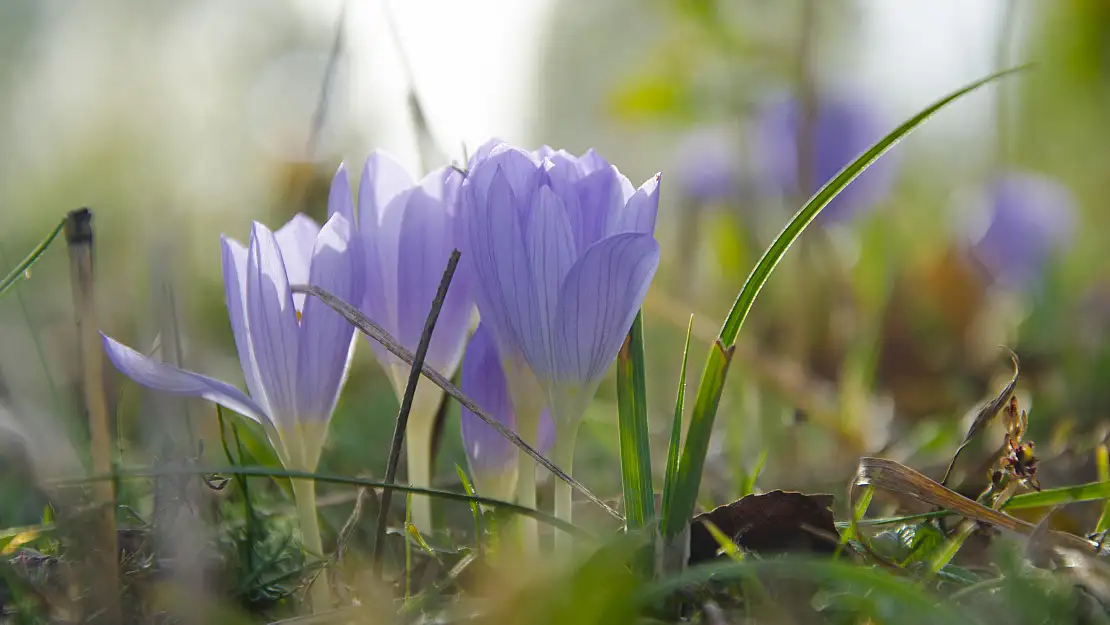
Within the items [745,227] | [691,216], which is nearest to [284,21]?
[691,216]

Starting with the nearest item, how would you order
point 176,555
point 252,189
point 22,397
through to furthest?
point 176,555, point 22,397, point 252,189

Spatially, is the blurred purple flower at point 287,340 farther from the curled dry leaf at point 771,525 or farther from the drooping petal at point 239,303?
the curled dry leaf at point 771,525

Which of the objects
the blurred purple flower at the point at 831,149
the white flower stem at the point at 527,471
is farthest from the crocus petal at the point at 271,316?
the blurred purple flower at the point at 831,149

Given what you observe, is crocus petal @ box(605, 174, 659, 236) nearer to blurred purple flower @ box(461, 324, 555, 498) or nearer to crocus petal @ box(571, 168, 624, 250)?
crocus petal @ box(571, 168, 624, 250)

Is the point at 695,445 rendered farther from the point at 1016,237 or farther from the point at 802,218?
the point at 1016,237

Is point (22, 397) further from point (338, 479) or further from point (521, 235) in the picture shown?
point (521, 235)

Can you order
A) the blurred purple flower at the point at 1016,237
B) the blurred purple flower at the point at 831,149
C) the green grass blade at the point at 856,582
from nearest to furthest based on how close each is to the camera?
the green grass blade at the point at 856,582 → the blurred purple flower at the point at 831,149 → the blurred purple flower at the point at 1016,237

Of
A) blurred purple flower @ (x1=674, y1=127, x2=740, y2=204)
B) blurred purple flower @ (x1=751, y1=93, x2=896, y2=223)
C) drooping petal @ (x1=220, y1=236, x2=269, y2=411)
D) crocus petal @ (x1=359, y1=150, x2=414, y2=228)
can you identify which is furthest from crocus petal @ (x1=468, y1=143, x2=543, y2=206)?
blurred purple flower @ (x1=674, y1=127, x2=740, y2=204)
